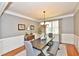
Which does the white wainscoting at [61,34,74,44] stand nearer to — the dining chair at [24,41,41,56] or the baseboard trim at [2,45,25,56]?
the dining chair at [24,41,41,56]

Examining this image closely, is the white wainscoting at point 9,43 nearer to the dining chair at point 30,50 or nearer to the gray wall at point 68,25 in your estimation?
the dining chair at point 30,50

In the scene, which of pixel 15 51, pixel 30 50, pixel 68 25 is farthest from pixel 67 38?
pixel 15 51

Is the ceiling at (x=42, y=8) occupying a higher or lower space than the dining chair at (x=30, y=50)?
higher

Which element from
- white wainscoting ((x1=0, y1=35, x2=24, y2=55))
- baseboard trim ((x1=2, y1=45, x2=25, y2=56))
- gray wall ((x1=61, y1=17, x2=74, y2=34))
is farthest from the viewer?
gray wall ((x1=61, y1=17, x2=74, y2=34))

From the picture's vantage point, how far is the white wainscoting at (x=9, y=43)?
8.75 feet

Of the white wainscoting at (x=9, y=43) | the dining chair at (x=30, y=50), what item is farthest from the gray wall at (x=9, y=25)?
the dining chair at (x=30, y=50)

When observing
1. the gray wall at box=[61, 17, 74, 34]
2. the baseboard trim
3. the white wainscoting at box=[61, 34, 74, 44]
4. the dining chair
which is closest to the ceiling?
A: the gray wall at box=[61, 17, 74, 34]

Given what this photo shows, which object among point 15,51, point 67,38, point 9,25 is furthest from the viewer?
point 67,38

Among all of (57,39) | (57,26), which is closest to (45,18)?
(57,26)

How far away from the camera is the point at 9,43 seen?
2.72 metres

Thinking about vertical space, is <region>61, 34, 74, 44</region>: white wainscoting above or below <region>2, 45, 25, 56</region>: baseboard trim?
above

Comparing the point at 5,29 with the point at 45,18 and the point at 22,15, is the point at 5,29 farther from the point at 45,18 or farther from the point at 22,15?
the point at 45,18

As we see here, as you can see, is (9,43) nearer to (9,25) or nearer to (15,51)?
(15,51)

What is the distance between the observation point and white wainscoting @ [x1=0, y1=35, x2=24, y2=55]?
105 inches
